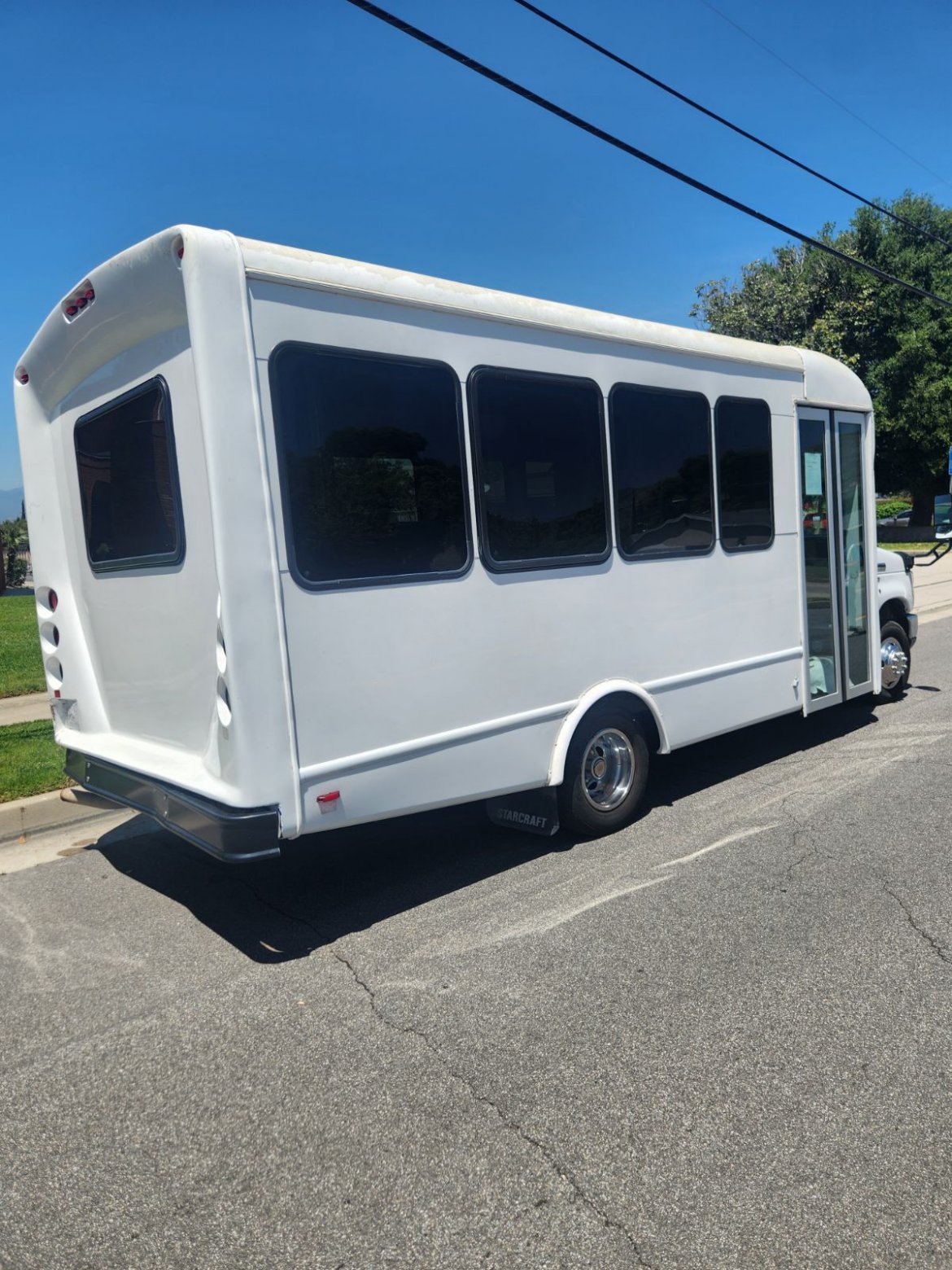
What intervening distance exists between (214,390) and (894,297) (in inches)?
1278

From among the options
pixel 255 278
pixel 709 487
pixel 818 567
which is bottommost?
pixel 818 567

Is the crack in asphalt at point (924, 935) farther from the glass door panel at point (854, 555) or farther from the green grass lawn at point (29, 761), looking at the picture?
the green grass lawn at point (29, 761)

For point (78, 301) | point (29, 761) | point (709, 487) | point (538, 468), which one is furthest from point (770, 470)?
point (29, 761)

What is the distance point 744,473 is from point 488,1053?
13.9 feet

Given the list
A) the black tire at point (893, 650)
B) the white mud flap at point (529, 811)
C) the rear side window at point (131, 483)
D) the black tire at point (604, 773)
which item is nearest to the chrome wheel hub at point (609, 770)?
the black tire at point (604, 773)

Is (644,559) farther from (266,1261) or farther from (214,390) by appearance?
(266,1261)

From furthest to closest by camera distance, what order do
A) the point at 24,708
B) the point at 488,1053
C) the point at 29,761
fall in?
1. the point at 24,708
2. the point at 29,761
3. the point at 488,1053

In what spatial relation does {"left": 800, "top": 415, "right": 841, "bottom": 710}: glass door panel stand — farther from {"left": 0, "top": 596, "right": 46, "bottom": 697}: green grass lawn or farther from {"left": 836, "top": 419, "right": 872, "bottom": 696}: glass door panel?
{"left": 0, "top": 596, "right": 46, "bottom": 697}: green grass lawn

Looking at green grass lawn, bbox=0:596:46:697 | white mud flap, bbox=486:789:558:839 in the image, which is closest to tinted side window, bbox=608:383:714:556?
white mud flap, bbox=486:789:558:839

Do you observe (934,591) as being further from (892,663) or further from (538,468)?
(538,468)

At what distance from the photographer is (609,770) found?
18.6 feet

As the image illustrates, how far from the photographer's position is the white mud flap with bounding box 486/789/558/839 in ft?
17.1

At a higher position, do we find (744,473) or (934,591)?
(744,473)

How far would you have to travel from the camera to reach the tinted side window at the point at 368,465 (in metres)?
4.07
